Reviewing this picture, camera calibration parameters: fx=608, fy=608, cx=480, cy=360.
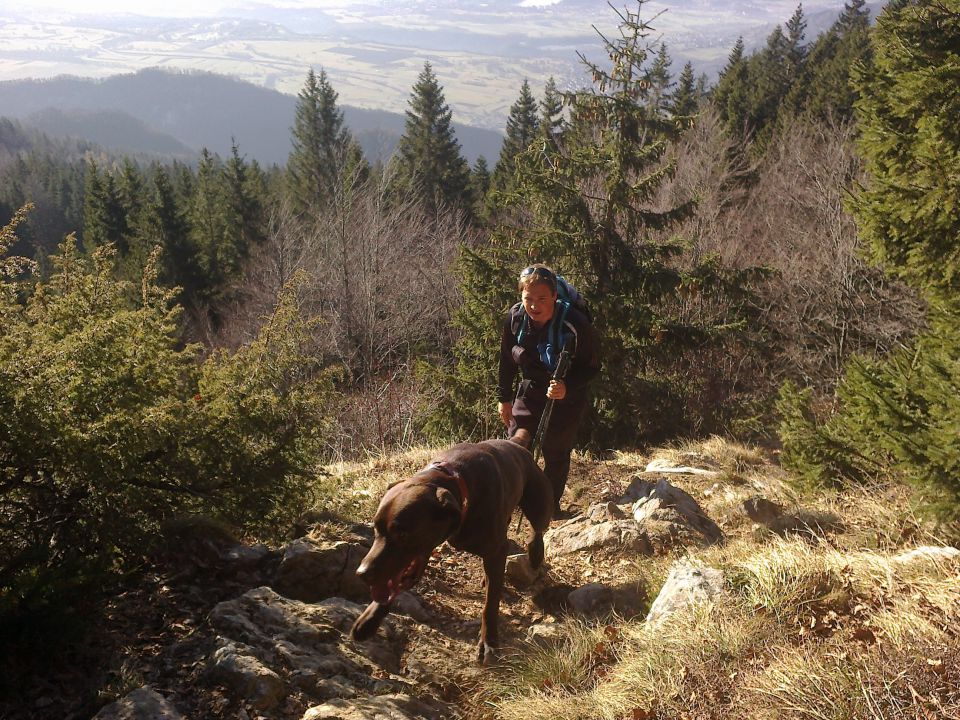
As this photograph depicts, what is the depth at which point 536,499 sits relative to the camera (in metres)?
3.75

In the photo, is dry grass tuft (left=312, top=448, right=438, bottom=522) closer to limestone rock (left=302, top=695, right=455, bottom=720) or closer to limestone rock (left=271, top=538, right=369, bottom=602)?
limestone rock (left=271, top=538, right=369, bottom=602)

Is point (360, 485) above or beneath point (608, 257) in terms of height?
beneath

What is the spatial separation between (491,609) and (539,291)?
1.90 m

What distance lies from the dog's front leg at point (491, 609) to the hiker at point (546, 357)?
0.99 meters

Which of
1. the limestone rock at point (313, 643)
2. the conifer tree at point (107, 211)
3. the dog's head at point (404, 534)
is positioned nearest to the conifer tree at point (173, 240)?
the conifer tree at point (107, 211)

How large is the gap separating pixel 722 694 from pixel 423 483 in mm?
1474

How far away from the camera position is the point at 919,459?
346cm

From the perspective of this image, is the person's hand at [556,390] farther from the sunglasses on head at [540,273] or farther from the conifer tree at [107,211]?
the conifer tree at [107,211]

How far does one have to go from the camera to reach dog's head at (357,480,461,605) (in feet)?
8.36

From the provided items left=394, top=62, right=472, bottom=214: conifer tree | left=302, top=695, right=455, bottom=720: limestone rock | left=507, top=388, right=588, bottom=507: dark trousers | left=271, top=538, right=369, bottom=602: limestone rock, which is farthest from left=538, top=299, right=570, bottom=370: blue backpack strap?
left=394, top=62, right=472, bottom=214: conifer tree

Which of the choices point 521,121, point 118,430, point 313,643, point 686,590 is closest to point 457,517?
point 313,643

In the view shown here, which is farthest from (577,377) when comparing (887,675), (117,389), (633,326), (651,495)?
(633,326)

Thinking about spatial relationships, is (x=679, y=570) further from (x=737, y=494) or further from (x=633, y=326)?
(x=633, y=326)

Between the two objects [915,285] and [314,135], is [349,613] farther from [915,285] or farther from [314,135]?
[314,135]
